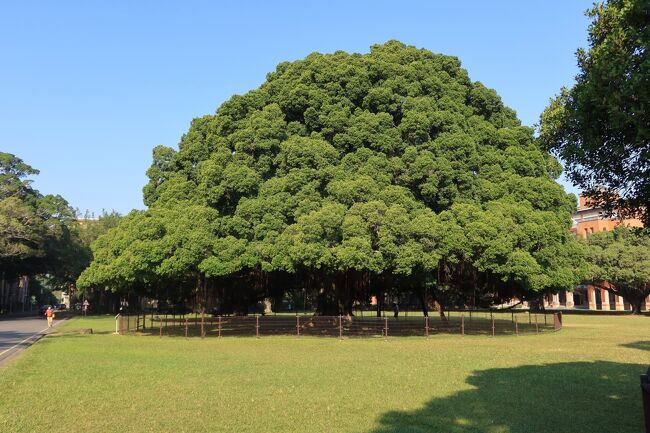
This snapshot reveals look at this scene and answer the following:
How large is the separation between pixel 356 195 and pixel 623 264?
3978cm

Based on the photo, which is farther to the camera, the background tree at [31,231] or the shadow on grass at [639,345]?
the background tree at [31,231]

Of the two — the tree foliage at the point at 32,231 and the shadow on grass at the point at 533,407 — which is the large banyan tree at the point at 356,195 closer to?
the shadow on grass at the point at 533,407

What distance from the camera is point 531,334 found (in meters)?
28.0

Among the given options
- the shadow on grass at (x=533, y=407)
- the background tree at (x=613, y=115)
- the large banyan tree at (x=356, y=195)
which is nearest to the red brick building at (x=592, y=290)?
Answer: the large banyan tree at (x=356, y=195)

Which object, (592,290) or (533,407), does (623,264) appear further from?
(533,407)

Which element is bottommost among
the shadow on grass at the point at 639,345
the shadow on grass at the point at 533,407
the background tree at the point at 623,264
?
the shadow on grass at the point at 639,345

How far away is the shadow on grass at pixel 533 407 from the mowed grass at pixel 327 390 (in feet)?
0.09

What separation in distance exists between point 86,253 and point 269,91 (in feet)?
140

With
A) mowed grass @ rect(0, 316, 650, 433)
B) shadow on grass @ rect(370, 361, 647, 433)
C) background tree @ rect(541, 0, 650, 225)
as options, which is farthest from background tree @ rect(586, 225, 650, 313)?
background tree @ rect(541, 0, 650, 225)

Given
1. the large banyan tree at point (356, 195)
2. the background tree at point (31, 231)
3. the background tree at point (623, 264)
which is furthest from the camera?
the background tree at point (623, 264)

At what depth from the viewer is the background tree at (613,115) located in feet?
Result: 22.2

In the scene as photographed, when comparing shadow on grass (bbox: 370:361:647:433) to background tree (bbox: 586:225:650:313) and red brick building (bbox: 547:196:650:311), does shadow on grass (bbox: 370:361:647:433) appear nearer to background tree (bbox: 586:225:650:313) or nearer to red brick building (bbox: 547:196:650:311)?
background tree (bbox: 586:225:650:313)

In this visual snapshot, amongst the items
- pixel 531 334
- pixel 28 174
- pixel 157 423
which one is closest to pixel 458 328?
pixel 531 334

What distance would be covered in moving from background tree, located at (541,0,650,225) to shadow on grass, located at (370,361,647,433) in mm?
3453
